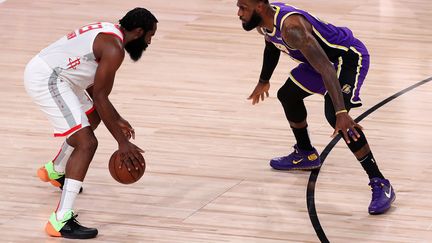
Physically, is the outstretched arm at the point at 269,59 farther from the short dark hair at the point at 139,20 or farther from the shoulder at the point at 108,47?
the shoulder at the point at 108,47

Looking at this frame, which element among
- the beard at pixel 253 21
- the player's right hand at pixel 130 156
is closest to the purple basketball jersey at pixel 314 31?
the beard at pixel 253 21

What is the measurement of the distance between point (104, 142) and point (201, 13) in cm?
472

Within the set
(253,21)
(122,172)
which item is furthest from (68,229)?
(253,21)

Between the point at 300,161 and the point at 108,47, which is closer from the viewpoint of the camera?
the point at 108,47

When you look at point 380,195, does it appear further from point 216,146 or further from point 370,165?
point 216,146

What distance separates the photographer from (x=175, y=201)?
6535 millimetres

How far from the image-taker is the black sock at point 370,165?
20.8 feet

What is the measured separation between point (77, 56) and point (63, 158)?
772 mm

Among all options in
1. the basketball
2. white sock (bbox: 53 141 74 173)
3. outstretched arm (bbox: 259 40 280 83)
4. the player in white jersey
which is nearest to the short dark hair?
the player in white jersey

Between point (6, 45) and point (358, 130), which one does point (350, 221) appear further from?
point (6, 45)

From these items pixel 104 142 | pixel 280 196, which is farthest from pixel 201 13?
pixel 280 196

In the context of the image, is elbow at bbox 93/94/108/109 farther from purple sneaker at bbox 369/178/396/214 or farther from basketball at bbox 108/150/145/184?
purple sneaker at bbox 369/178/396/214

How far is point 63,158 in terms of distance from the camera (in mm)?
6516

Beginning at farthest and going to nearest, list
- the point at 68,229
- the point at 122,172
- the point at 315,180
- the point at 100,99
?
the point at 315,180
the point at 122,172
the point at 68,229
the point at 100,99
